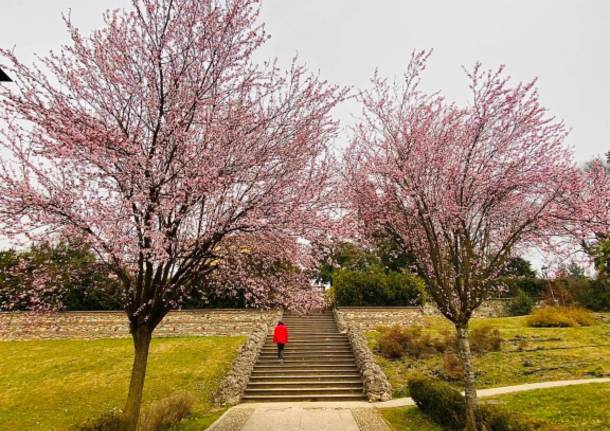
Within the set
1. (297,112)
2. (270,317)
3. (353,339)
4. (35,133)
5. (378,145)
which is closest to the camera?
(35,133)

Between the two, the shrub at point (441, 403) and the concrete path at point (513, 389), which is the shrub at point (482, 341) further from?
the shrub at point (441, 403)

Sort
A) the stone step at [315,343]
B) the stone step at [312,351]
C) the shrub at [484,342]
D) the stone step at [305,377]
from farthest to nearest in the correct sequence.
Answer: the stone step at [315,343] → the stone step at [312,351] → the shrub at [484,342] → the stone step at [305,377]

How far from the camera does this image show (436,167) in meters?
8.59

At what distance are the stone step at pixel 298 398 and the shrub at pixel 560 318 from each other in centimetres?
1120

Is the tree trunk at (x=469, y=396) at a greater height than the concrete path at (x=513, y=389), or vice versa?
the tree trunk at (x=469, y=396)

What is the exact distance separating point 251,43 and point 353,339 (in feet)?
42.2

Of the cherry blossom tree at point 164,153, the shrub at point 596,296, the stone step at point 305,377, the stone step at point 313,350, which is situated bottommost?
the stone step at point 305,377

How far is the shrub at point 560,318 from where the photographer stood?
697 inches

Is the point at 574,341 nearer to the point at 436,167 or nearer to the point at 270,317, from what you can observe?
the point at 436,167

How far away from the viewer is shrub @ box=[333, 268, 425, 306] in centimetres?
2144

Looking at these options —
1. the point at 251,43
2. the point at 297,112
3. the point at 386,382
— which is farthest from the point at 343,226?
the point at 386,382

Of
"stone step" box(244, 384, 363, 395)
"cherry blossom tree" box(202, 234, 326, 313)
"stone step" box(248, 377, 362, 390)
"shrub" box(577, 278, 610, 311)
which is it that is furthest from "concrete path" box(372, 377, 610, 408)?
"shrub" box(577, 278, 610, 311)

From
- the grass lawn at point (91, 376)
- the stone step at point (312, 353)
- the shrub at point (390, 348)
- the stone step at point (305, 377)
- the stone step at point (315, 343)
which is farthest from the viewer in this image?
the stone step at point (315, 343)

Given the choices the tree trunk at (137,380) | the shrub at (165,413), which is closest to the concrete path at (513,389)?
the shrub at (165,413)
